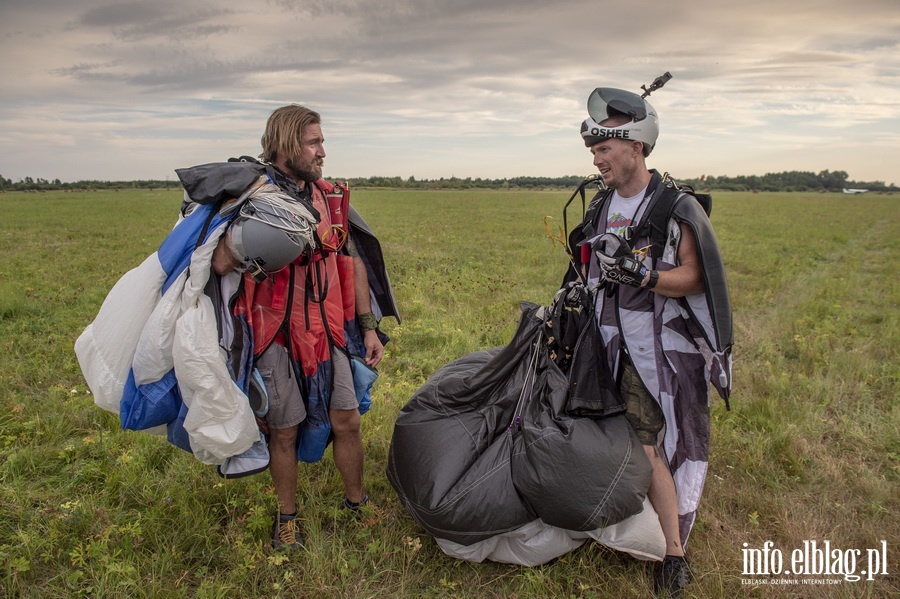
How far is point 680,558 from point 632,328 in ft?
3.73

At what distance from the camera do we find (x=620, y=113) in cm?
272

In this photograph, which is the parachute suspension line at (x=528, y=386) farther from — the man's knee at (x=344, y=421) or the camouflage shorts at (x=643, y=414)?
the man's knee at (x=344, y=421)

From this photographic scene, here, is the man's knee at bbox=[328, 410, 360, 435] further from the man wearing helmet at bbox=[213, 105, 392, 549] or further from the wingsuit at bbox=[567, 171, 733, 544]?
the wingsuit at bbox=[567, 171, 733, 544]

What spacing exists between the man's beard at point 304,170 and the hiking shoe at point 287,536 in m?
A: 1.73

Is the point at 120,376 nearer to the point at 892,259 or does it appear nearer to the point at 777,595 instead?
the point at 777,595

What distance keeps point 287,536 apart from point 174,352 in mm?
1173

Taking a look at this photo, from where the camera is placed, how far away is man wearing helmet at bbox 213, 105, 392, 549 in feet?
8.73

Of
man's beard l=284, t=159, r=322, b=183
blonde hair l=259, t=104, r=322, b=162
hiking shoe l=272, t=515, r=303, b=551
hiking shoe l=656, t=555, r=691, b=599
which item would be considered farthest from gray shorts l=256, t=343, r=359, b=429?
hiking shoe l=656, t=555, r=691, b=599

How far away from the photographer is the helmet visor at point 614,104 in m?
2.71

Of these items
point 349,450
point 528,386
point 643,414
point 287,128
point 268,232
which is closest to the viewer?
point 268,232

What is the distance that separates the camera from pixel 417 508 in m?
2.81

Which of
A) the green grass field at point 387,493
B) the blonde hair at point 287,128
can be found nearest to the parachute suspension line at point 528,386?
the green grass field at point 387,493

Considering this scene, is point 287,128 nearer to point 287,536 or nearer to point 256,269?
point 256,269

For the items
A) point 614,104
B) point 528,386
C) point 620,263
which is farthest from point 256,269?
point 614,104
